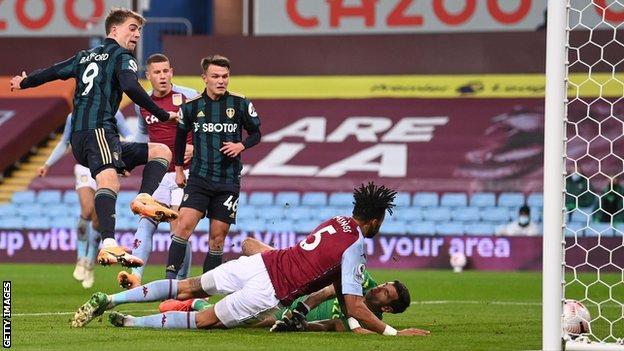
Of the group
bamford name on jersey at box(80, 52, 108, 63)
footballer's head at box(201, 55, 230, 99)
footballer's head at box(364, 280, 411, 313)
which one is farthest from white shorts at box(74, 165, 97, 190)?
footballer's head at box(364, 280, 411, 313)

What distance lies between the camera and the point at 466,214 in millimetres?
19984

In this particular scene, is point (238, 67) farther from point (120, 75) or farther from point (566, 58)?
point (566, 58)

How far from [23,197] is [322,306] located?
13.7 m

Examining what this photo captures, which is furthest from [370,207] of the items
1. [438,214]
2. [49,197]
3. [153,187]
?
[49,197]

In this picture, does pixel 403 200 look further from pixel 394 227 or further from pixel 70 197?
pixel 70 197

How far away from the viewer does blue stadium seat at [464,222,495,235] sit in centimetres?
1970

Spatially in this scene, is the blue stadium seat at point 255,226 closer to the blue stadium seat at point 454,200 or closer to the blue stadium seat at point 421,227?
the blue stadium seat at point 421,227

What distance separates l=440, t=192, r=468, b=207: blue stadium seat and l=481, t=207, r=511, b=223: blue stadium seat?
0.34 meters

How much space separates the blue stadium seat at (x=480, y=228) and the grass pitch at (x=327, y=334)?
4.06 meters

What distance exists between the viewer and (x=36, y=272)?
17.2 m

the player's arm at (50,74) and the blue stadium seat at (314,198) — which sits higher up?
the player's arm at (50,74)

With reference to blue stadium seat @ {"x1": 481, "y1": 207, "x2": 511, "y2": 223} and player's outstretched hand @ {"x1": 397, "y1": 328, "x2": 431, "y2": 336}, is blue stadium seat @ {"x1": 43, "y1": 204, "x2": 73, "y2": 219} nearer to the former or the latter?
blue stadium seat @ {"x1": 481, "y1": 207, "x2": 511, "y2": 223}

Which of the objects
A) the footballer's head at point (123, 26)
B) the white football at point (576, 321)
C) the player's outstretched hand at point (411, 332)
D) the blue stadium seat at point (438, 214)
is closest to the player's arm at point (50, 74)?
the footballer's head at point (123, 26)

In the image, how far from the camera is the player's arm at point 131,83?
9.28m
